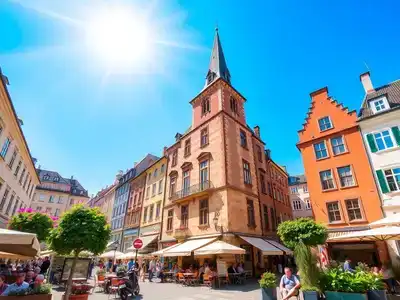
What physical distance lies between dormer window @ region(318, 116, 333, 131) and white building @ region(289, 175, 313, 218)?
25.8 meters

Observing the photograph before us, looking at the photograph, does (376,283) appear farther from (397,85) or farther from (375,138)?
(397,85)

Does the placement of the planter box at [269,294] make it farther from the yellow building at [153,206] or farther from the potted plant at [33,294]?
the yellow building at [153,206]

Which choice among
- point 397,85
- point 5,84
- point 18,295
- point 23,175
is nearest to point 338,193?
point 397,85

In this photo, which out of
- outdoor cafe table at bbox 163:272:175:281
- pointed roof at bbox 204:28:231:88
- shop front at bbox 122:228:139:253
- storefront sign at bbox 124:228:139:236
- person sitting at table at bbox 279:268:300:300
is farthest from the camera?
shop front at bbox 122:228:139:253

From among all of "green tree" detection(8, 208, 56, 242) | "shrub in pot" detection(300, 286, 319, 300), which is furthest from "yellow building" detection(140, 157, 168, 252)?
"shrub in pot" detection(300, 286, 319, 300)

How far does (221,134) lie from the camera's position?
21062mm

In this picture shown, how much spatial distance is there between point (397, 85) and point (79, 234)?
26905 millimetres

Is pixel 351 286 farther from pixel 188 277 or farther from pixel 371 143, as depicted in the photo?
pixel 371 143

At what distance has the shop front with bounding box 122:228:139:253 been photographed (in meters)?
30.8

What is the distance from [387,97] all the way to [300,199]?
30.9m

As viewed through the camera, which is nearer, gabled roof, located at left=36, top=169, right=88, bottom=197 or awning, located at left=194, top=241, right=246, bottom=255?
awning, located at left=194, top=241, right=246, bottom=255

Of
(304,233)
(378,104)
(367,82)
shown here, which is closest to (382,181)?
(378,104)

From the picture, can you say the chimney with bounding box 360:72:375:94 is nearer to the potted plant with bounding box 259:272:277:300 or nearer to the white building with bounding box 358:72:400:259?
the white building with bounding box 358:72:400:259

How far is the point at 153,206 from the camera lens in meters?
28.6
